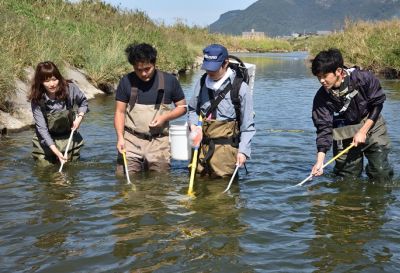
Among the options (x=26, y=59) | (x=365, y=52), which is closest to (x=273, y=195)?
(x=26, y=59)

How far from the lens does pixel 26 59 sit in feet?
40.3

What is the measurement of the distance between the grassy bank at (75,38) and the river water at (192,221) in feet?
15.3

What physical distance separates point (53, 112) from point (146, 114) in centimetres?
152

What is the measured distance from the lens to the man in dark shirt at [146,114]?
622cm

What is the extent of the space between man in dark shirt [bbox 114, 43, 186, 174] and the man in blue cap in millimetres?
416

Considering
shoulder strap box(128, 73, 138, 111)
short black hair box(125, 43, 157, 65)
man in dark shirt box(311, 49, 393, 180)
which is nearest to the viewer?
man in dark shirt box(311, 49, 393, 180)

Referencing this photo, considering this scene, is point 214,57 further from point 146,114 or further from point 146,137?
point 146,137

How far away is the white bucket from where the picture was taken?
645 cm

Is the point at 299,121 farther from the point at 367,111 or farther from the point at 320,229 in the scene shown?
the point at 320,229

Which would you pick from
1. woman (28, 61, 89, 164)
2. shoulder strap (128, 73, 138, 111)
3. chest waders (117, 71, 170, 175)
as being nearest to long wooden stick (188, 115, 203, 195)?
chest waders (117, 71, 170, 175)

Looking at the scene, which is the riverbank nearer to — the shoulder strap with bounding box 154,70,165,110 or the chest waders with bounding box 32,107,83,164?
the chest waders with bounding box 32,107,83,164

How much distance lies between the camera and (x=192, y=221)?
514cm

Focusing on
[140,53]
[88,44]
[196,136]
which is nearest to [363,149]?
[196,136]

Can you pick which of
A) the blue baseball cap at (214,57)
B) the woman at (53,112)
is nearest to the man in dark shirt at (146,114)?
the blue baseball cap at (214,57)
